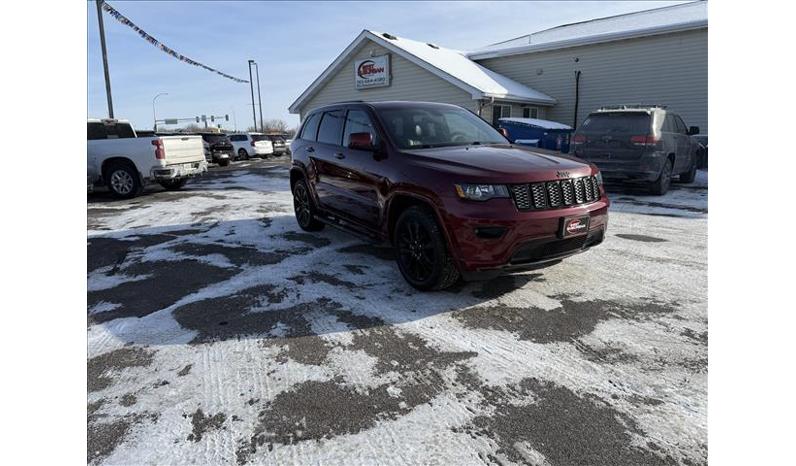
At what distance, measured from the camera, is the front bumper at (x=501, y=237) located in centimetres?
356

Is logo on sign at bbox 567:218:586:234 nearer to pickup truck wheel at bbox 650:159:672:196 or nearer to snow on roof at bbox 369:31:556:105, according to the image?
pickup truck wheel at bbox 650:159:672:196

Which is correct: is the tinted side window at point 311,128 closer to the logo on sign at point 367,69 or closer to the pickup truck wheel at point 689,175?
the pickup truck wheel at point 689,175

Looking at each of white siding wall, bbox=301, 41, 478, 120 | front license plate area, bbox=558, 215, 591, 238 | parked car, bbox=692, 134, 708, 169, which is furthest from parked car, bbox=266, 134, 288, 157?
front license plate area, bbox=558, 215, 591, 238

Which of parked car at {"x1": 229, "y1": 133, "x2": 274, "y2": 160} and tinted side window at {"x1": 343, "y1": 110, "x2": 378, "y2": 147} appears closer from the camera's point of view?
tinted side window at {"x1": 343, "y1": 110, "x2": 378, "y2": 147}

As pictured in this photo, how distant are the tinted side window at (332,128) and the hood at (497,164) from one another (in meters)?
1.51

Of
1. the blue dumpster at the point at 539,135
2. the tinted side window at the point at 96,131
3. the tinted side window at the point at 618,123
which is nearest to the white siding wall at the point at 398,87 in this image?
the blue dumpster at the point at 539,135

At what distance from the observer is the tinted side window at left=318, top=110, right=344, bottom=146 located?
5.57m

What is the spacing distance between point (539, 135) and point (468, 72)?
21.0ft

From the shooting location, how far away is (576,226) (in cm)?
381

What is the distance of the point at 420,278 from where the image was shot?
4191mm

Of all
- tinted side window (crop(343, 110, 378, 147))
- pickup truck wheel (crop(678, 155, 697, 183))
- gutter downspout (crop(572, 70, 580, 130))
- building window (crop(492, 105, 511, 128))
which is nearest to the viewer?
tinted side window (crop(343, 110, 378, 147))

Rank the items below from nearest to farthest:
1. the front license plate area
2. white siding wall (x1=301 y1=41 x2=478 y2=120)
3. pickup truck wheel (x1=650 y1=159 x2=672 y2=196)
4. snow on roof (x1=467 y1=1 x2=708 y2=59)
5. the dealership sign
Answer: the front license plate area
pickup truck wheel (x1=650 y1=159 x2=672 y2=196)
snow on roof (x1=467 y1=1 x2=708 y2=59)
white siding wall (x1=301 y1=41 x2=478 y2=120)
the dealership sign

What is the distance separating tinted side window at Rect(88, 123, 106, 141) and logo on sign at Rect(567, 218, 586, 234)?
1259 centimetres

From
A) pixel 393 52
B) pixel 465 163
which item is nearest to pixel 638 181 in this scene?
pixel 465 163
